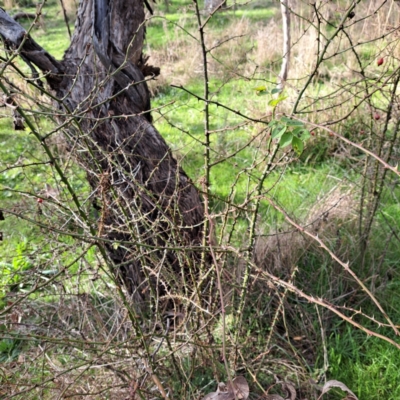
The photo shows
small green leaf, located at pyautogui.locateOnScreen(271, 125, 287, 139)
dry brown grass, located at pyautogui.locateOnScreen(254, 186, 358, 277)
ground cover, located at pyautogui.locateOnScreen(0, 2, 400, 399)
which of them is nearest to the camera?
small green leaf, located at pyautogui.locateOnScreen(271, 125, 287, 139)

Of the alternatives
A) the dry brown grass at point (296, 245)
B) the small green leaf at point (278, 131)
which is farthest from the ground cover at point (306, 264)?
the small green leaf at point (278, 131)

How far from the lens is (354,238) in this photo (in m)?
2.96

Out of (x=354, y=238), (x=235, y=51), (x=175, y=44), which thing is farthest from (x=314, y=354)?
(x=175, y=44)

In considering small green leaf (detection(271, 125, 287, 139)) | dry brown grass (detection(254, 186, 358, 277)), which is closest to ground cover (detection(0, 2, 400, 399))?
dry brown grass (detection(254, 186, 358, 277))

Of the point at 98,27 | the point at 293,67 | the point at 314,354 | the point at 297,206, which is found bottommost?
the point at 314,354

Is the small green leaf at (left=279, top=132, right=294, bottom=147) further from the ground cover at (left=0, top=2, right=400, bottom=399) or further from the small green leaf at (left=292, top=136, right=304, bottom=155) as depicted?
the ground cover at (left=0, top=2, right=400, bottom=399)

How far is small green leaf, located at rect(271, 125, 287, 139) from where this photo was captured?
1280mm

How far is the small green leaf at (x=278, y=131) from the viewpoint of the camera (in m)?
1.28

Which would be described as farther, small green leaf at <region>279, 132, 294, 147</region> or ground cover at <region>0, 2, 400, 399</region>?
ground cover at <region>0, 2, 400, 399</region>

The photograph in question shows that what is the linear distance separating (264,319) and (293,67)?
422 cm

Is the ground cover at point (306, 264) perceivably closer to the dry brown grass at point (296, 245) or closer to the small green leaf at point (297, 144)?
the dry brown grass at point (296, 245)

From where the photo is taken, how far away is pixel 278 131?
4.31 ft

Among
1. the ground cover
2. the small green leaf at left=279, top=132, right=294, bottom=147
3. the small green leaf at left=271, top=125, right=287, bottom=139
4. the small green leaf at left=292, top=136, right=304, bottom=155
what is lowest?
the ground cover

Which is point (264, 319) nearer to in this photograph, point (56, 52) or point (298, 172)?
point (298, 172)
